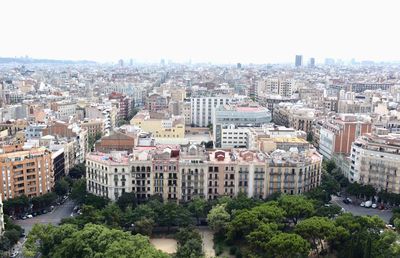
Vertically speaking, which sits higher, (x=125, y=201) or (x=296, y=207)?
(x=296, y=207)

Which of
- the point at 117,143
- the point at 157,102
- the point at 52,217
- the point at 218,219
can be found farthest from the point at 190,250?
the point at 157,102

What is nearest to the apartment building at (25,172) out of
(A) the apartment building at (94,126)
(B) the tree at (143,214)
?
(B) the tree at (143,214)

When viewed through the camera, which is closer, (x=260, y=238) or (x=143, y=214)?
(x=260, y=238)

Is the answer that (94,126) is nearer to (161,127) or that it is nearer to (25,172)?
(161,127)

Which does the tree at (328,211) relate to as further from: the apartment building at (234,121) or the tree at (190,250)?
the apartment building at (234,121)

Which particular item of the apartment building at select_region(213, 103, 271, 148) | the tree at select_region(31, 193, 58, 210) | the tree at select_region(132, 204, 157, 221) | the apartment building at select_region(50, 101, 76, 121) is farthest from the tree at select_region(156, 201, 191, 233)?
the apartment building at select_region(50, 101, 76, 121)

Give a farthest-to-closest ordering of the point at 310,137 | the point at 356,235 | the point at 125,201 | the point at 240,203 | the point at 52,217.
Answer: the point at 310,137 → the point at 52,217 → the point at 125,201 → the point at 240,203 → the point at 356,235
